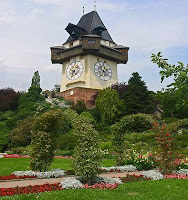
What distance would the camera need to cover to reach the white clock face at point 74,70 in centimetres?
4344

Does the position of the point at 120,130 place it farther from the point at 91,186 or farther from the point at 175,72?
the point at 175,72

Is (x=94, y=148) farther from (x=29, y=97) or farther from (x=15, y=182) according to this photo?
(x=29, y=97)

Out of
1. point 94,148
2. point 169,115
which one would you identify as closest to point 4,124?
point 169,115

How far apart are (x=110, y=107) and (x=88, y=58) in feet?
42.9

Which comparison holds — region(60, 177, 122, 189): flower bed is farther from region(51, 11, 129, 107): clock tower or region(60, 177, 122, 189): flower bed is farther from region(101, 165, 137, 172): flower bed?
region(51, 11, 129, 107): clock tower

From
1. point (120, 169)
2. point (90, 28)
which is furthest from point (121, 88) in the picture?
point (120, 169)

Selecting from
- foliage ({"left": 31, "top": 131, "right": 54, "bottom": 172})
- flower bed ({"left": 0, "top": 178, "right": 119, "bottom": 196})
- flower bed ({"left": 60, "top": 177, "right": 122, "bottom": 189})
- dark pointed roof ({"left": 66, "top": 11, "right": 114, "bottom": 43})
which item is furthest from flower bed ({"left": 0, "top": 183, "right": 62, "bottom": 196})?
dark pointed roof ({"left": 66, "top": 11, "right": 114, "bottom": 43})

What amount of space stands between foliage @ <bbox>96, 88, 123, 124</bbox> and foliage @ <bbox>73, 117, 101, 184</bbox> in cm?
2272

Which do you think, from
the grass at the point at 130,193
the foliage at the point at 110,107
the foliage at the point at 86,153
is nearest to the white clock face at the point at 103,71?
the foliage at the point at 110,107

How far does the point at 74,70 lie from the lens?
4422 centimetres

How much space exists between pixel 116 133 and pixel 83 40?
29.4 metres

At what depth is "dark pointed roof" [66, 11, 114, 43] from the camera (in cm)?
4491

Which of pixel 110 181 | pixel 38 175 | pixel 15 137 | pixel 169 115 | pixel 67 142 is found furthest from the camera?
pixel 169 115

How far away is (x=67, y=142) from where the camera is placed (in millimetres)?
23984
